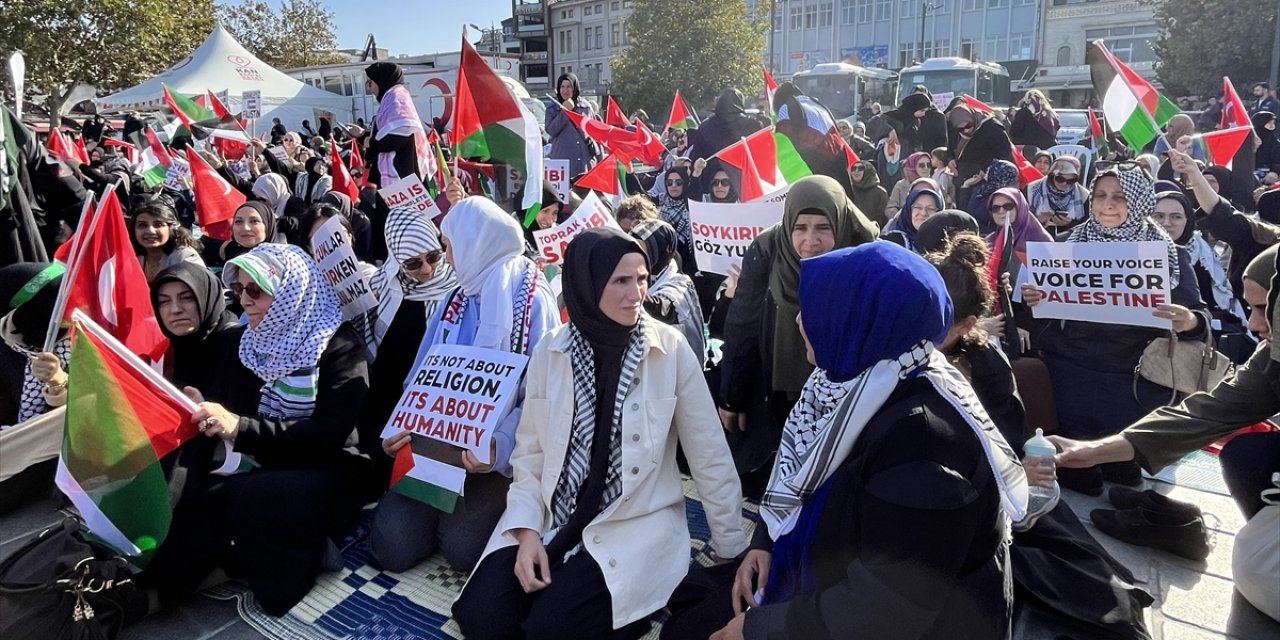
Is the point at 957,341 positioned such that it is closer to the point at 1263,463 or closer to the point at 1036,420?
the point at 1263,463

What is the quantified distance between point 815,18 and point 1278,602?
6017cm

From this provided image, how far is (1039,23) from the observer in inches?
1960

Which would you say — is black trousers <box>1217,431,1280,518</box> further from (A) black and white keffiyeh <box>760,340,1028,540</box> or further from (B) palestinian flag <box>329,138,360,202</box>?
(B) palestinian flag <box>329,138,360,202</box>

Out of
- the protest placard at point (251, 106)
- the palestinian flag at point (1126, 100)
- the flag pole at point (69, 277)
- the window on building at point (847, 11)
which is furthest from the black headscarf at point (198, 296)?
the window on building at point (847, 11)

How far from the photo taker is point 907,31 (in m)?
53.1

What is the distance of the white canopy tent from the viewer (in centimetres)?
2036

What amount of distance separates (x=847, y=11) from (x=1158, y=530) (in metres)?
58.3

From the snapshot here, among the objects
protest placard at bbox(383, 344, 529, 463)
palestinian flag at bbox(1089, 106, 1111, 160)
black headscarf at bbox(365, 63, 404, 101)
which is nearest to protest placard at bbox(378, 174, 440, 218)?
black headscarf at bbox(365, 63, 404, 101)

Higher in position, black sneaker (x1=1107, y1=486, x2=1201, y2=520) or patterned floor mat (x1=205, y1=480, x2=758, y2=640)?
black sneaker (x1=1107, y1=486, x2=1201, y2=520)

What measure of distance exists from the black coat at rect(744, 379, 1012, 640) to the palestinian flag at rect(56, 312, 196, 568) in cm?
210

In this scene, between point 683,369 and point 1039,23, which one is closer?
point 683,369

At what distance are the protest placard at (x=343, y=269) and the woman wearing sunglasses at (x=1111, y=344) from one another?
334 centimetres

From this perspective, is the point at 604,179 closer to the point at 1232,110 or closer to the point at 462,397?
the point at 462,397

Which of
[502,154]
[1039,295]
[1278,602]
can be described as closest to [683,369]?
[1278,602]
